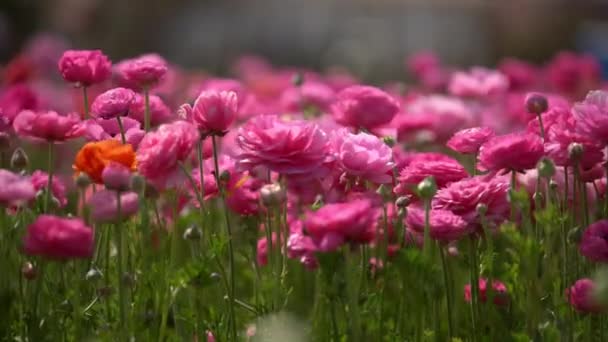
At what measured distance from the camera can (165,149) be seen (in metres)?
1.46

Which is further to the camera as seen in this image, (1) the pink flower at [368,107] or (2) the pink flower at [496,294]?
(1) the pink flower at [368,107]

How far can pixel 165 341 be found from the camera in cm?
186

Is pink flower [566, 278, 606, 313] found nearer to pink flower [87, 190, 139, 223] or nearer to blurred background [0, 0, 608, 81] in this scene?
pink flower [87, 190, 139, 223]

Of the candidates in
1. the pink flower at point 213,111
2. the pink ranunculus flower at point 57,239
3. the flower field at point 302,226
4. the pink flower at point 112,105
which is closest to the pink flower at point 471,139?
the flower field at point 302,226

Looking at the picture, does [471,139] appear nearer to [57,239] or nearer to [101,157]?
[101,157]

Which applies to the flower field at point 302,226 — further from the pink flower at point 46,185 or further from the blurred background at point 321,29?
the blurred background at point 321,29

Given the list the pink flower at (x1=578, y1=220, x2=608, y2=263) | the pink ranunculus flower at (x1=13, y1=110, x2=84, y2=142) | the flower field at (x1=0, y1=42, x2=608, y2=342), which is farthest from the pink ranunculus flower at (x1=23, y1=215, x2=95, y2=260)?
the pink flower at (x1=578, y1=220, x2=608, y2=263)

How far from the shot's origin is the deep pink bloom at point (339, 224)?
1.34 meters

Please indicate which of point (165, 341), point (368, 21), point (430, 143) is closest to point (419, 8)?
point (368, 21)

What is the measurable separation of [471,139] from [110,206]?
650mm

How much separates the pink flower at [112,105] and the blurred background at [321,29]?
584 cm

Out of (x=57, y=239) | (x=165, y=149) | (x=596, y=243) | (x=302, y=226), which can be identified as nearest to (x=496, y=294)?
(x=596, y=243)

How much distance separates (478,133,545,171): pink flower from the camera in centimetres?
156

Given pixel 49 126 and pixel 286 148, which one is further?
pixel 49 126
